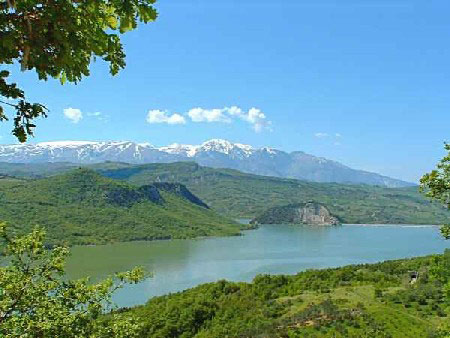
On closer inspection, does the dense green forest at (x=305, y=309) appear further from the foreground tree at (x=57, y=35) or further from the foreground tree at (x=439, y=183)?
the foreground tree at (x=57, y=35)

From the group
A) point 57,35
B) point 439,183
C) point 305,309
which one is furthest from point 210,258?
point 57,35

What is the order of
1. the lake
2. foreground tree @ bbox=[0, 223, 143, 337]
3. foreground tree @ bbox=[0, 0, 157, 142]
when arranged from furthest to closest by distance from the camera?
1. the lake
2. foreground tree @ bbox=[0, 223, 143, 337]
3. foreground tree @ bbox=[0, 0, 157, 142]

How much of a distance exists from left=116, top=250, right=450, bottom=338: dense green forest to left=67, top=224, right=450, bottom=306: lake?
31166 millimetres

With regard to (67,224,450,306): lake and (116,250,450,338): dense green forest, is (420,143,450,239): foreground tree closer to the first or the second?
(116,250,450,338): dense green forest

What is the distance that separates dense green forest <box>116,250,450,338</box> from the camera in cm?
4556

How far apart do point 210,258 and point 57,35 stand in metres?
149

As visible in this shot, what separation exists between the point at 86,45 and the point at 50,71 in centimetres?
38

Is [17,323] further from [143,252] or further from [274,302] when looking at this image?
[143,252]

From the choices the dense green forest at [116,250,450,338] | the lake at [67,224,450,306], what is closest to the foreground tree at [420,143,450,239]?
the dense green forest at [116,250,450,338]

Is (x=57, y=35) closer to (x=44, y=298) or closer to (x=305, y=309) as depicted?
(x=44, y=298)

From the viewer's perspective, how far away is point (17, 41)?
12.7 ft

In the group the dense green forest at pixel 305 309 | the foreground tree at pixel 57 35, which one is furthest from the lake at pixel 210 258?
the foreground tree at pixel 57 35

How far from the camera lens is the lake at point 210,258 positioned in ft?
365

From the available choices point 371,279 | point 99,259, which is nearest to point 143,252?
point 99,259
